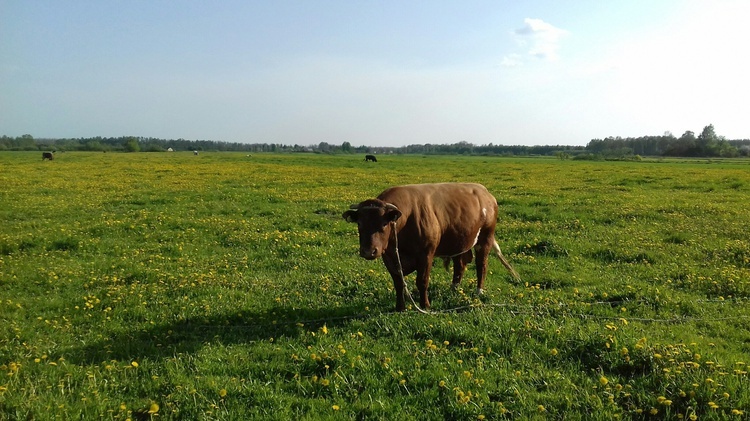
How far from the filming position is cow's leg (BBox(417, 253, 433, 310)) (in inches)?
328

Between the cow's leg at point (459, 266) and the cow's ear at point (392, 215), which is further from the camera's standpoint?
the cow's leg at point (459, 266)

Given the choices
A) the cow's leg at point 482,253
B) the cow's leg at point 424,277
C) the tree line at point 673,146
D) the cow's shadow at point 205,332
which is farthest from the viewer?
the tree line at point 673,146

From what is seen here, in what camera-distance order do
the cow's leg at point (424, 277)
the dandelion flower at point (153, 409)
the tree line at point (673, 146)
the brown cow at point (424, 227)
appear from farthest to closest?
the tree line at point (673, 146), the cow's leg at point (424, 277), the brown cow at point (424, 227), the dandelion flower at point (153, 409)

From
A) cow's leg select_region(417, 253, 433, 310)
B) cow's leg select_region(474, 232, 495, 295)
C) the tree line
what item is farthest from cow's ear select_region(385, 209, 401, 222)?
the tree line

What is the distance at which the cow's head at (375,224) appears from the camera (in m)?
7.32

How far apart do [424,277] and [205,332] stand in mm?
3674

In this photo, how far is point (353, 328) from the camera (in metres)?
7.56

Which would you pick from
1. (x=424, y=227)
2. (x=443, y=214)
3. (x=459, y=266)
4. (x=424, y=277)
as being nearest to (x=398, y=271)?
(x=424, y=277)

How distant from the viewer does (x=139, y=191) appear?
27328 millimetres

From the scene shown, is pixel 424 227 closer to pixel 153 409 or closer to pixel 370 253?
pixel 370 253

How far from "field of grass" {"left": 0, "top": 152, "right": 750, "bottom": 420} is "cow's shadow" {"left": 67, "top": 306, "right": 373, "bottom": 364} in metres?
0.04

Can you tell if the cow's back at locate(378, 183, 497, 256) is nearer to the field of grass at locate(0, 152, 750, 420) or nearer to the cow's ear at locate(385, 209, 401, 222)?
the cow's ear at locate(385, 209, 401, 222)

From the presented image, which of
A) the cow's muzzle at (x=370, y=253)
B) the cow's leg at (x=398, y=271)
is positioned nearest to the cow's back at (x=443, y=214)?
the cow's leg at (x=398, y=271)

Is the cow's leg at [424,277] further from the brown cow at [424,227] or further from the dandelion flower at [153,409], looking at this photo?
the dandelion flower at [153,409]
